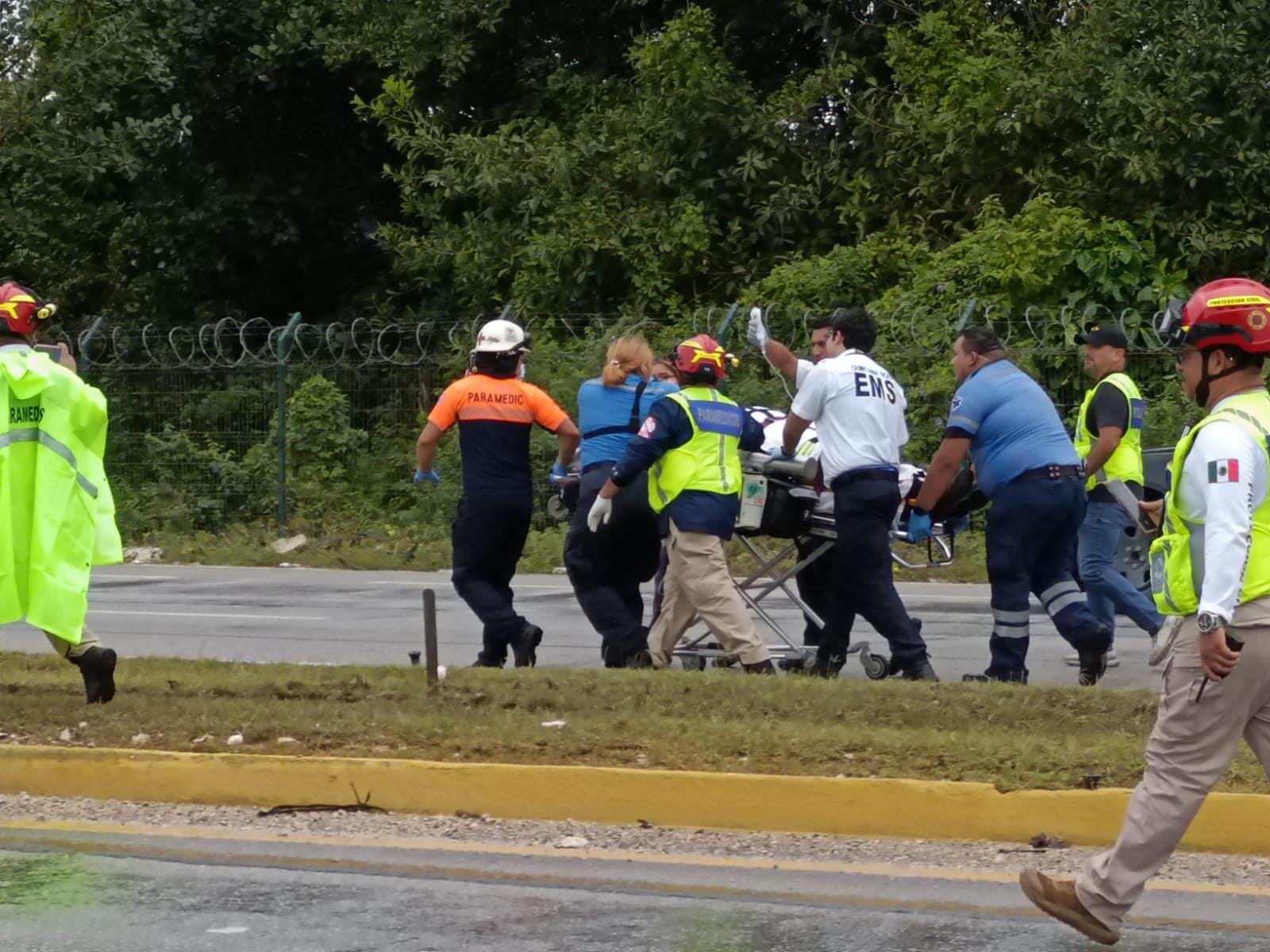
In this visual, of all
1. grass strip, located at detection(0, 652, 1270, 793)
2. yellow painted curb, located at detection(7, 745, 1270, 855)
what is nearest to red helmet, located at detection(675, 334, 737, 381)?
grass strip, located at detection(0, 652, 1270, 793)

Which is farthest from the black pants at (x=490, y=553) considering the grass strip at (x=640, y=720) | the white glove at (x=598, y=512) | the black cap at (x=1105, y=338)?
the black cap at (x=1105, y=338)

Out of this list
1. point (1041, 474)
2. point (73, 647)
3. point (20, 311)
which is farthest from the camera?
point (1041, 474)

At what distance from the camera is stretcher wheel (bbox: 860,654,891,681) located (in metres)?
10.0

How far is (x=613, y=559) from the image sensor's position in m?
10.4

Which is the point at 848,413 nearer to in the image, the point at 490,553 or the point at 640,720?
the point at 490,553

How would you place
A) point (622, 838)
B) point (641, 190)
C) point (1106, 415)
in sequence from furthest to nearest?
point (641, 190) < point (1106, 415) < point (622, 838)

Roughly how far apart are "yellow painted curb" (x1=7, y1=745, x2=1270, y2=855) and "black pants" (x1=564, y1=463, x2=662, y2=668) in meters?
3.25

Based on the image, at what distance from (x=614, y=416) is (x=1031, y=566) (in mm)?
2306

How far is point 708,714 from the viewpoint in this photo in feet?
27.0

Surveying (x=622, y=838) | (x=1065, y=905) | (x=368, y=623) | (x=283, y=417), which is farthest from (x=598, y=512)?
(x=283, y=417)

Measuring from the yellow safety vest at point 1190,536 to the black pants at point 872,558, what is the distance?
4.40 m

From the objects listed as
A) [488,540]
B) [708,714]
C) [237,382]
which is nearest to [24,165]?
[237,382]

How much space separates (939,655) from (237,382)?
12.3 m

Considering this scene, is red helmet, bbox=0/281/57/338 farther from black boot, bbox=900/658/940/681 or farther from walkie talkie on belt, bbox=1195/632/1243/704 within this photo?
walkie talkie on belt, bbox=1195/632/1243/704
